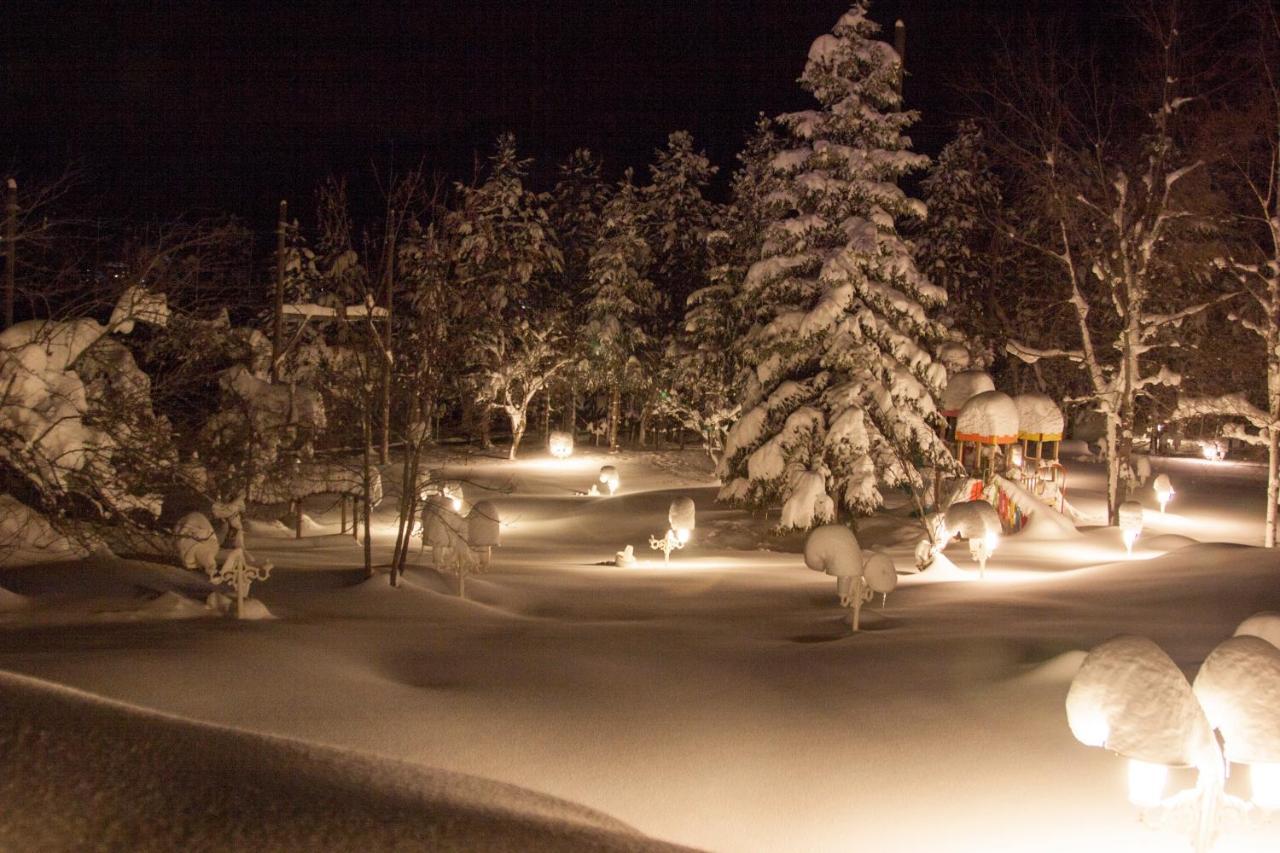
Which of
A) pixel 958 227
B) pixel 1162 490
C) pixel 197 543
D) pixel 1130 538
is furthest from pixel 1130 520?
pixel 958 227

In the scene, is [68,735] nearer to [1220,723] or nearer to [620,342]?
[1220,723]

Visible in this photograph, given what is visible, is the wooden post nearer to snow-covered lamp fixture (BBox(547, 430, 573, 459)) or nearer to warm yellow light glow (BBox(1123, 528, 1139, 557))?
warm yellow light glow (BBox(1123, 528, 1139, 557))

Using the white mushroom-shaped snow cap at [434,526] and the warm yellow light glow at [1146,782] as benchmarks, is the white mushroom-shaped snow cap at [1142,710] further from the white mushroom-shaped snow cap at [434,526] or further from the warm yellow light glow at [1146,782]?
the white mushroom-shaped snow cap at [434,526]

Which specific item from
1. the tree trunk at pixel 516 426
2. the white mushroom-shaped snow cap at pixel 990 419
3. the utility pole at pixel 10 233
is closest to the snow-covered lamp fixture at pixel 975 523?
the white mushroom-shaped snow cap at pixel 990 419

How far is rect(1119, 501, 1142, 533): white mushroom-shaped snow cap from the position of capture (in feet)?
63.2

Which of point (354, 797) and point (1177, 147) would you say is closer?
point (354, 797)

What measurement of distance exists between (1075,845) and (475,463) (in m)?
31.3

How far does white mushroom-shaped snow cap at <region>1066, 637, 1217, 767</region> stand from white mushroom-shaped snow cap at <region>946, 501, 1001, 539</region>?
415 inches

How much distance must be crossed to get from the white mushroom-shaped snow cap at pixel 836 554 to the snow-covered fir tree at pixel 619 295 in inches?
1085

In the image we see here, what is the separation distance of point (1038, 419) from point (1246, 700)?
1959 cm

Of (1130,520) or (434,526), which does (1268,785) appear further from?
(1130,520)

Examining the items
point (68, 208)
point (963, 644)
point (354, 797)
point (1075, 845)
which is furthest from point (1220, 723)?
point (68, 208)

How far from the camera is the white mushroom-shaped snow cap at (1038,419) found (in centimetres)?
2439

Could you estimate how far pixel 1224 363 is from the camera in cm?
2366
